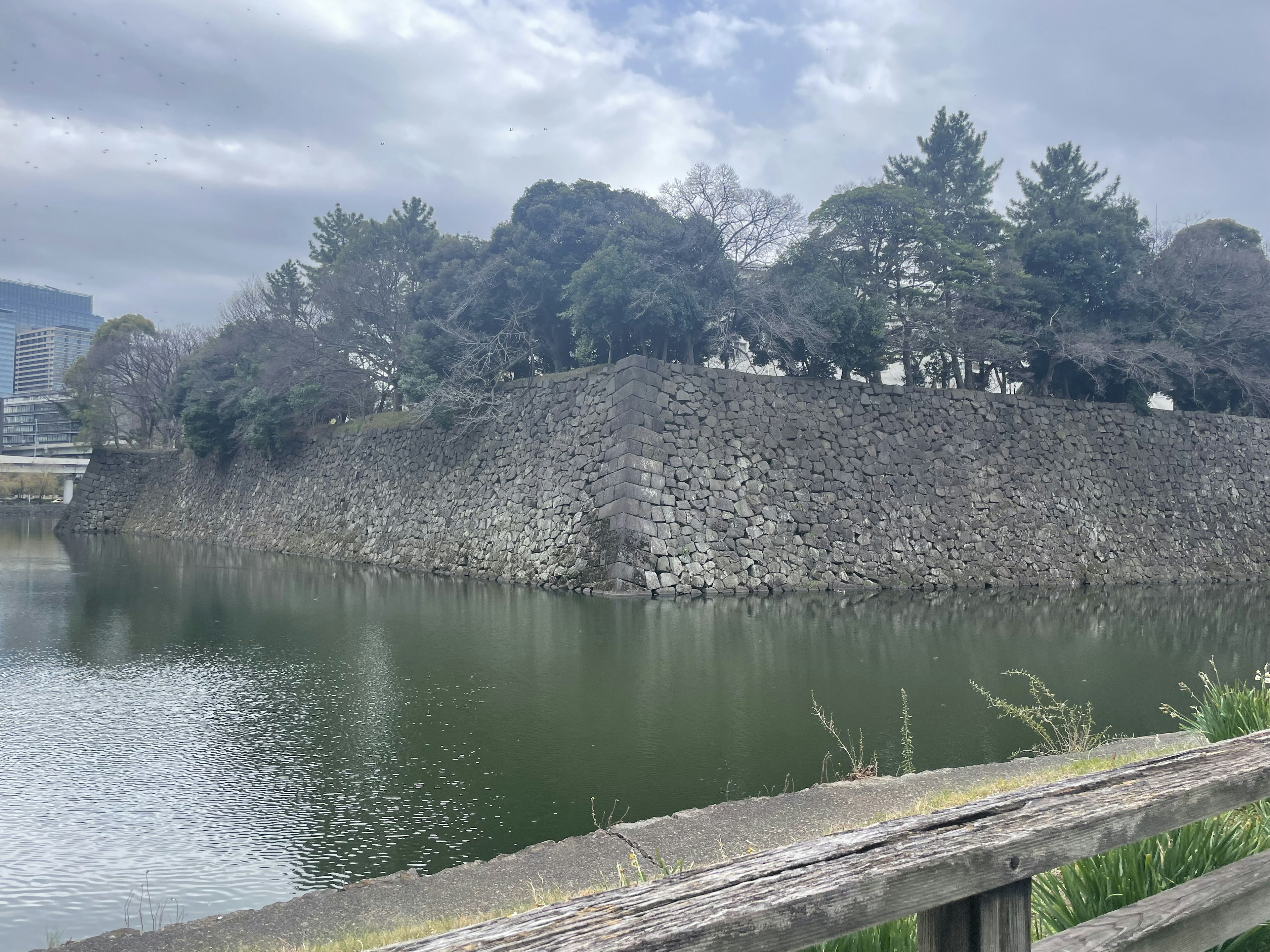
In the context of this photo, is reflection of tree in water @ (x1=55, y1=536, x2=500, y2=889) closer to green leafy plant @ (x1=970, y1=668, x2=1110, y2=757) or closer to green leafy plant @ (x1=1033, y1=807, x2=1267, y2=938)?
green leafy plant @ (x1=1033, y1=807, x2=1267, y2=938)

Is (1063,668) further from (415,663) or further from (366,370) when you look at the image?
(366,370)

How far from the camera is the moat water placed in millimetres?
4410

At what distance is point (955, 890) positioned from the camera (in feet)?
4.54

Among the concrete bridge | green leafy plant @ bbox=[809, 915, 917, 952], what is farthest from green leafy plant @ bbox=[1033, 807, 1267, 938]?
the concrete bridge

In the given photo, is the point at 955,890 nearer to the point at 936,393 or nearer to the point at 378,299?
the point at 936,393

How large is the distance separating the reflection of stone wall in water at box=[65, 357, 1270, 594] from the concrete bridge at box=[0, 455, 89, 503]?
27.2 metres

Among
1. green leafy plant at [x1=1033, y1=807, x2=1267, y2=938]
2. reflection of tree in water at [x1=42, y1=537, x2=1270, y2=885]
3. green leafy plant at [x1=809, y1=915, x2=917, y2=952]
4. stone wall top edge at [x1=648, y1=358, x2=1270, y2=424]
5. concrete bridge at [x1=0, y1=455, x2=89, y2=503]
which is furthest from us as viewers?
concrete bridge at [x1=0, y1=455, x2=89, y2=503]

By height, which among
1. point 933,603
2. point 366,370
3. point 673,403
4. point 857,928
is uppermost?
point 366,370

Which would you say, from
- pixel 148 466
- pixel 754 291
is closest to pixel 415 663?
pixel 754 291

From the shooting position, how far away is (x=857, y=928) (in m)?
1.28

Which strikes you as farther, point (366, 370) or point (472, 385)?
point (366, 370)

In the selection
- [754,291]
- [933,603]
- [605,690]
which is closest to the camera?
[605,690]

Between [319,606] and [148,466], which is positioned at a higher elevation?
[148,466]

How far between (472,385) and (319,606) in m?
8.57
